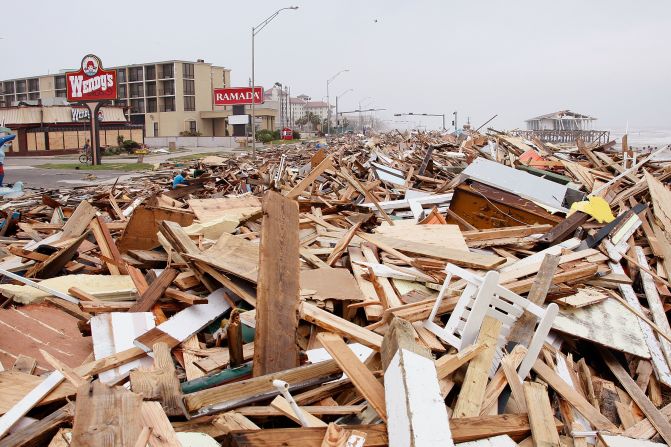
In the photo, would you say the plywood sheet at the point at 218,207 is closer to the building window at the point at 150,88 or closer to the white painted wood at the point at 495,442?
the white painted wood at the point at 495,442

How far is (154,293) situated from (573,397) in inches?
117

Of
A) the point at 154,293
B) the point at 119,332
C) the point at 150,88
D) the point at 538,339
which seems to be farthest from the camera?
the point at 150,88

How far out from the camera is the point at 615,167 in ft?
34.6

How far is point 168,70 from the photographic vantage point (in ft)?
280

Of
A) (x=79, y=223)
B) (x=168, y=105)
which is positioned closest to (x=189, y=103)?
(x=168, y=105)

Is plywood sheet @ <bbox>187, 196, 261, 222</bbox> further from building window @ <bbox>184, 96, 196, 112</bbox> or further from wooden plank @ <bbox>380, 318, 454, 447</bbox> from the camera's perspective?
building window @ <bbox>184, 96, 196, 112</bbox>

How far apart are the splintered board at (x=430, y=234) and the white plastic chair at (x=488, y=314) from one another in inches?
66.2

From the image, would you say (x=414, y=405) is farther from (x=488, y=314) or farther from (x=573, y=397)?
(x=573, y=397)

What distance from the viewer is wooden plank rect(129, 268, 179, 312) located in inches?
161

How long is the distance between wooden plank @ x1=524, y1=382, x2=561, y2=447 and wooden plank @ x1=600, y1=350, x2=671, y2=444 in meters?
0.91

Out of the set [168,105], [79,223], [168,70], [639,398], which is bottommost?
[639,398]

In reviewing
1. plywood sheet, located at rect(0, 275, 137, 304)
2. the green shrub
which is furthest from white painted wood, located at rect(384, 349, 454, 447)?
the green shrub

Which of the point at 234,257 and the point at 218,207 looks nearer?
the point at 234,257

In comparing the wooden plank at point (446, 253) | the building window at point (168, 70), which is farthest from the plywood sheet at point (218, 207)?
the building window at point (168, 70)
